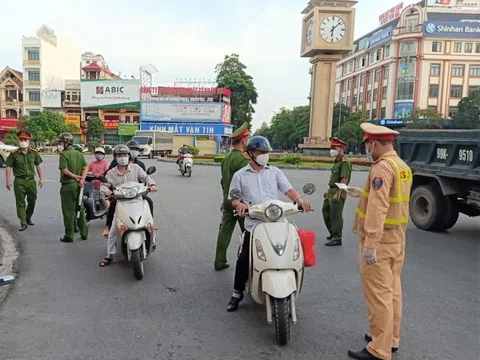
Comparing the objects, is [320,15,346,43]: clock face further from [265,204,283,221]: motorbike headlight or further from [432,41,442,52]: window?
[432,41,442,52]: window

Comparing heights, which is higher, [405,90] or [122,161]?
[405,90]

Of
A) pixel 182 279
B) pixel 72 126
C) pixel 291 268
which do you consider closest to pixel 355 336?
pixel 291 268

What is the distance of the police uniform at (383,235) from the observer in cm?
280

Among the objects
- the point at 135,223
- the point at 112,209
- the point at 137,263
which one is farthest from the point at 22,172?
the point at 137,263

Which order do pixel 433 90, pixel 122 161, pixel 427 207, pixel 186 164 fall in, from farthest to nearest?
pixel 433 90 → pixel 186 164 → pixel 427 207 → pixel 122 161

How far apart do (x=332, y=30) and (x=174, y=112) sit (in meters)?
28.7

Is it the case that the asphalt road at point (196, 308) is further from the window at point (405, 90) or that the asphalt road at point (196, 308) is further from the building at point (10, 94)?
the window at point (405, 90)

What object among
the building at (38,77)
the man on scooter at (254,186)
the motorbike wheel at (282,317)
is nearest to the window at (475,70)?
the building at (38,77)

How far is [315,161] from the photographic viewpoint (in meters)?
26.9

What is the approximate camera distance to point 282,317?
3.06 metres

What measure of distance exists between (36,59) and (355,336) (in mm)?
58080

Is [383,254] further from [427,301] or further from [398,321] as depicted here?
[427,301]

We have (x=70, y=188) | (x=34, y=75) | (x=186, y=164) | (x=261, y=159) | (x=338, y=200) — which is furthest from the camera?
(x=34, y=75)

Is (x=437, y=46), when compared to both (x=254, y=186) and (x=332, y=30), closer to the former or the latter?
(x=332, y=30)
